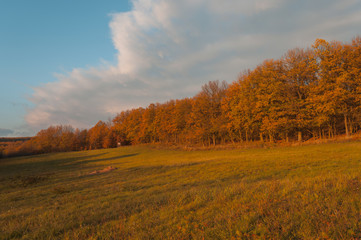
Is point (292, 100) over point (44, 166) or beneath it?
over

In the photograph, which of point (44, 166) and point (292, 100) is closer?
point (292, 100)

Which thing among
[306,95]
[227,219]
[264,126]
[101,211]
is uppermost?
[306,95]

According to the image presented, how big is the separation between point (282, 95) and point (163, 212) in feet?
127

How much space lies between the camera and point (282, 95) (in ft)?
123

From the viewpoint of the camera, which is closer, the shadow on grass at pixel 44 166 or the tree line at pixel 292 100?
the tree line at pixel 292 100

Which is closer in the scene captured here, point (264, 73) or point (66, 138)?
point (264, 73)

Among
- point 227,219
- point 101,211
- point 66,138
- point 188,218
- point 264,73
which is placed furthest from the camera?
point 66,138

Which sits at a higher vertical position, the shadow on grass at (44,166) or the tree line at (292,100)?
the tree line at (292,100)

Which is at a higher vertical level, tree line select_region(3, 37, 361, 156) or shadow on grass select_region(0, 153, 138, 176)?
tree line select_region(3, 37, 361, 156)

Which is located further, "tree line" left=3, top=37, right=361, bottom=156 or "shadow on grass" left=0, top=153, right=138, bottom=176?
"shadow on grass" left=0, top=153, right=138, bottom=176

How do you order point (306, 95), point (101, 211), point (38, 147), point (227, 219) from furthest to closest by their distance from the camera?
point (38, 147), point (306, 95), point (101, 211), point (227, 219)

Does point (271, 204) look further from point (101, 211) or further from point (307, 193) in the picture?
point (101, 211)

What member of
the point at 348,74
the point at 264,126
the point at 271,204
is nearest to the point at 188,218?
the point at 271,204

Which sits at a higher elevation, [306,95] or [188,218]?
[306,95]
